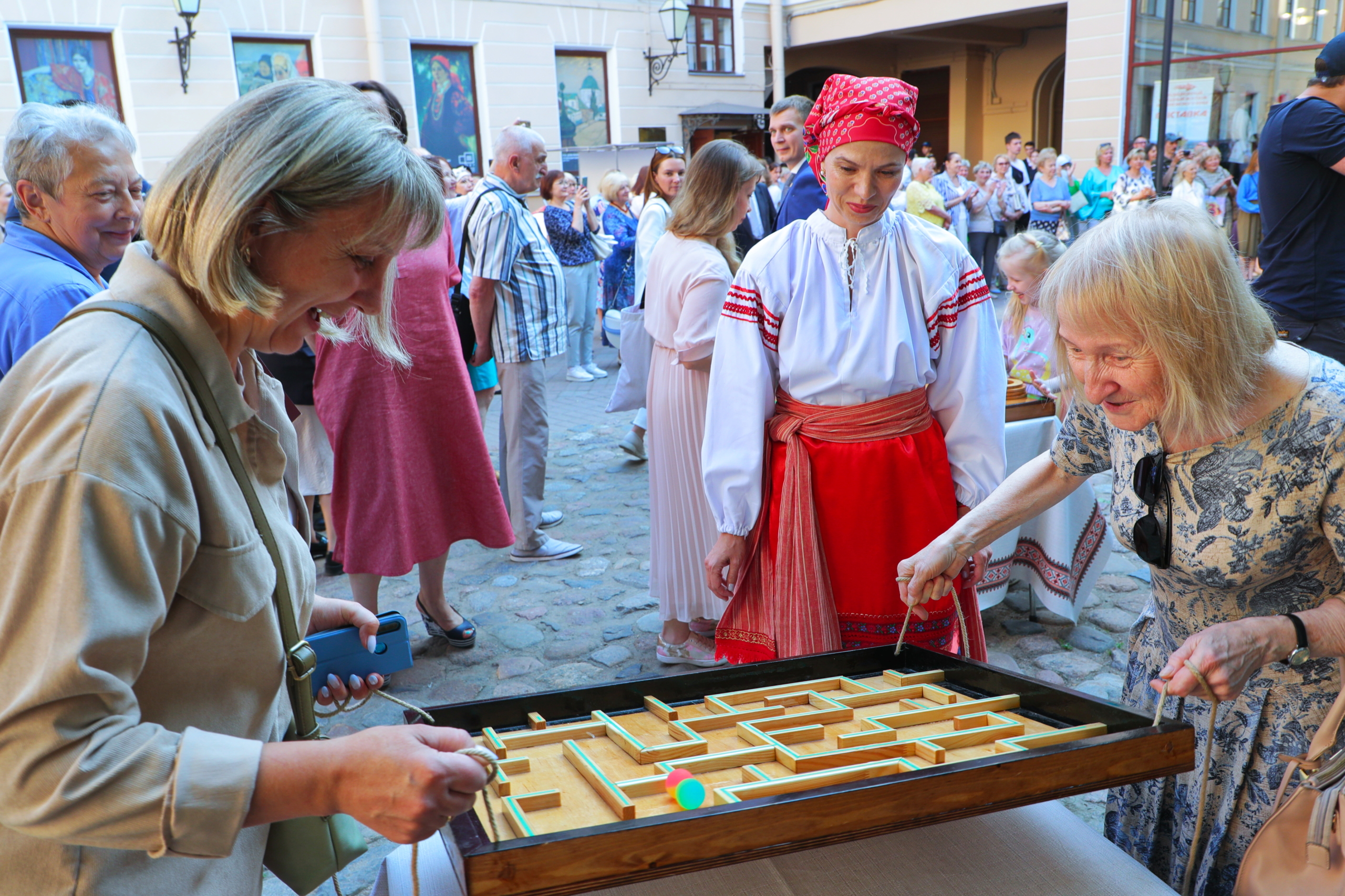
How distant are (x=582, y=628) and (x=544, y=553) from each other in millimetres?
878

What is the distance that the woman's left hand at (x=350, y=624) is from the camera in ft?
4.86

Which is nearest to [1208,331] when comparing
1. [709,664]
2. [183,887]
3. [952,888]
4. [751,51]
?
[952,888]

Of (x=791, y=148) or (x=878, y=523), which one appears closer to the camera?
(x=878, y=523)

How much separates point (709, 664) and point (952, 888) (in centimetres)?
234

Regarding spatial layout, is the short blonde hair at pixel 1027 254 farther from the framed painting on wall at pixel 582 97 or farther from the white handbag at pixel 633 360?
the framed painting on wall at pixel 582 97

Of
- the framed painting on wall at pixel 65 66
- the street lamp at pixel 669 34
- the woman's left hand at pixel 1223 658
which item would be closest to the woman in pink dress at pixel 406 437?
the woman's left hand at pixel 1223 658

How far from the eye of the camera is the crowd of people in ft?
2.97

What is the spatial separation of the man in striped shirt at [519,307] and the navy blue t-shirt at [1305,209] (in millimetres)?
2943

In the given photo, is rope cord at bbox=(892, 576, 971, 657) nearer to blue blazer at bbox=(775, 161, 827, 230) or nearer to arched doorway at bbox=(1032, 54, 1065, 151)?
blue blazer at bbox=(775, 161, 827, 230)

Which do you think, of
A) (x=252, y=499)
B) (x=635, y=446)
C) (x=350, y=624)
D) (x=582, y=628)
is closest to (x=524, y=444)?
(x=582, y=628)

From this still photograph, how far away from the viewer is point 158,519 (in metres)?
0.92

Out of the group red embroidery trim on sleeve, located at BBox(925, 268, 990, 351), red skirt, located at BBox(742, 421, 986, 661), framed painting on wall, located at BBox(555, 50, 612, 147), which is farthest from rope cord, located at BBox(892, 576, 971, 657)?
framed painting on wall, located at BBox(555, 50, 612, 147)

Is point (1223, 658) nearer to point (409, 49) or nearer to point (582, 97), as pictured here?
point (409, 49)

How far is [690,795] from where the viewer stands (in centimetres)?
Answer: 118
